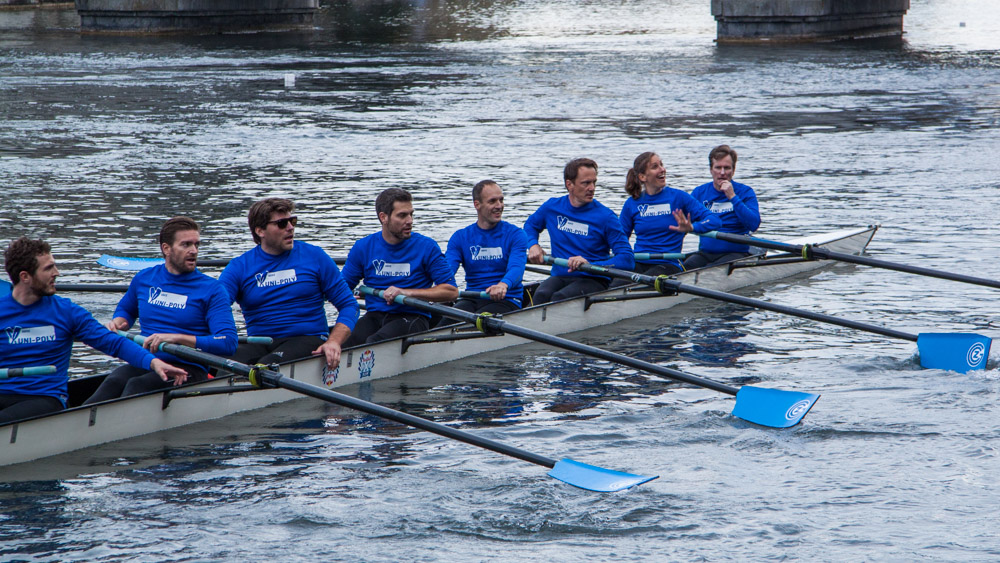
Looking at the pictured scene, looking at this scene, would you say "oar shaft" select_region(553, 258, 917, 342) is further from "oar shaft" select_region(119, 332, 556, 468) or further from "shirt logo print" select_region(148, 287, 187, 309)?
"shirt logo print" select_region(148, 287, 187, 309)

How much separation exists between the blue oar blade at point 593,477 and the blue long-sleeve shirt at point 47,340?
123 inches

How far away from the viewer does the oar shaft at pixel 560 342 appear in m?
9.91

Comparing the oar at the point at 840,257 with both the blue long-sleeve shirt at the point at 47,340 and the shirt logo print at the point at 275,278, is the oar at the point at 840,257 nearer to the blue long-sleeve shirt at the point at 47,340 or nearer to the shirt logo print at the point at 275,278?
the shirt logo print at the point at 275,278

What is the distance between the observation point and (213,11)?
177 ft

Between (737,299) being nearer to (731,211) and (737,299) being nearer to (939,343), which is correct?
(939,343)

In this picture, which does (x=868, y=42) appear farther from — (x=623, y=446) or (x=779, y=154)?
(x=623, y=446)

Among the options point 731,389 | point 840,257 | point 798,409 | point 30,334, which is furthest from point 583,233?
point 30,334

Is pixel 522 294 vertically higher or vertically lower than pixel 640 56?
lower

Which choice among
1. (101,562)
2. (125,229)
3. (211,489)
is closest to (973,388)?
(211,489)

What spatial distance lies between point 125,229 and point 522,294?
27.4ft

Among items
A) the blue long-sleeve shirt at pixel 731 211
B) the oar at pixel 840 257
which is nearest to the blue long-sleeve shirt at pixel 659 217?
the oar at pixel 840 257

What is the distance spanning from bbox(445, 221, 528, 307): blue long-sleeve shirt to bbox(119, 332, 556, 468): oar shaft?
10.5 ft

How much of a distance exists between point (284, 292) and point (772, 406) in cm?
422

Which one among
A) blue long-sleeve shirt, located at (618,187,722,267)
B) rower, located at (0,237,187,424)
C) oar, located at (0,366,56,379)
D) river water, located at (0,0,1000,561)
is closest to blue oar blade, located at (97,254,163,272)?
river water, located at (0,0,1000,561)
